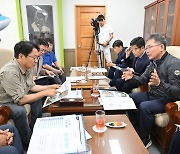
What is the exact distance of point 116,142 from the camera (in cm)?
102

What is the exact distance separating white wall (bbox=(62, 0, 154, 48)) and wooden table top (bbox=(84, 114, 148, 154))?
3.82 metres

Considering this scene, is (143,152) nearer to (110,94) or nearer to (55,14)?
(110,94)

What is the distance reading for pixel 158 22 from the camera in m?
3.45

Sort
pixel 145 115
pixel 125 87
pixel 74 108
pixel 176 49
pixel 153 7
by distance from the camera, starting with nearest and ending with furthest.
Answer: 1. pixel 74 108
2. pixel 145 115
3. pixel 176 49
4. pixel 125 87
5. pixel 153 7

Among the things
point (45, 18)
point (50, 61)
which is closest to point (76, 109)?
point (50, 61)

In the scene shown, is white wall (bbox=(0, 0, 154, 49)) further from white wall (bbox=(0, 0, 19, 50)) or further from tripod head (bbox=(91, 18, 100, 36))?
white wall (bbox=(0, 0, 19, 50))

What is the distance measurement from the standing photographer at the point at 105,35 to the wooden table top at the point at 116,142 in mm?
3459

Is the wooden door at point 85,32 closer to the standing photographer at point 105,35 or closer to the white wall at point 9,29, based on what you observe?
the standing photographer at point 105,35

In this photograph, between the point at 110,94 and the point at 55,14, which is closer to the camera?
the point at 110,94

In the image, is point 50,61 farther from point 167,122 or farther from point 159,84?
point 167,122

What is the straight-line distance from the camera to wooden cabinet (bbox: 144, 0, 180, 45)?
275 centimetres

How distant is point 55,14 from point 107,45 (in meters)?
1.58

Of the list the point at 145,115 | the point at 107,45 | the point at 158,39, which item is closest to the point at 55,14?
the point at 107,45

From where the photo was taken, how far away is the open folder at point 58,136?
0.89 meters
